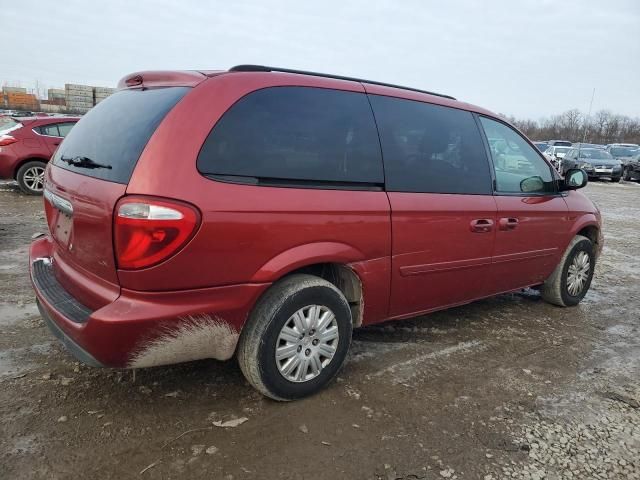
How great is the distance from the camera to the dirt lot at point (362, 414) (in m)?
2.34

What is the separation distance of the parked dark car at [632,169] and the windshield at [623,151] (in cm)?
304

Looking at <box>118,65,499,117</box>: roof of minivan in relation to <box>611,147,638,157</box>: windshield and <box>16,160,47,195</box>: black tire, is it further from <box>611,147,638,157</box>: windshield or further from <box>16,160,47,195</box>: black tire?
<box>611,147,638,157</box>: windshield

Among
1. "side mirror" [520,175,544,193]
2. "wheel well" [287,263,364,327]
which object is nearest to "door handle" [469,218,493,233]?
"side mirror" [520,175,544,193]

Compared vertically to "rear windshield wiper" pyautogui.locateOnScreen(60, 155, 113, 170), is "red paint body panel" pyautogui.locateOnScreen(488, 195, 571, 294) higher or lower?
lower

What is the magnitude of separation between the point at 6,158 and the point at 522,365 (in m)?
9.58

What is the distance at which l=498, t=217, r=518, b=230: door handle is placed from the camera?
3782 mm

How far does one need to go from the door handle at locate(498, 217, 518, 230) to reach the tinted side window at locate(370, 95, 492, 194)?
0.86 ft

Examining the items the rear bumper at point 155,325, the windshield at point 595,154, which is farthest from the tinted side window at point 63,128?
the windshield at point 595,154

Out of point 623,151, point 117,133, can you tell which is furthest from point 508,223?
point 623,151

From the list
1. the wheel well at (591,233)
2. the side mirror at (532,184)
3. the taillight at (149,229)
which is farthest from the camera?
the wheel well at (591,233)

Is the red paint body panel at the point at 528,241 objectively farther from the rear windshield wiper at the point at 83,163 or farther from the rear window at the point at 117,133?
the rear windshield wiper at the point at 83,163

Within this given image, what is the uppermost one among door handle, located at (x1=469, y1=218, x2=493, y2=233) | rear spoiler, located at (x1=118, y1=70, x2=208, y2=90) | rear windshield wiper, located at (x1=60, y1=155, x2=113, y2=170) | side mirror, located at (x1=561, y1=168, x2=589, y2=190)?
rear spoiler, located at (x1=118, y1=70, x2=208, y2=90)

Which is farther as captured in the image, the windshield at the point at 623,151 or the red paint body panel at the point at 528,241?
the windshield at the point at 623,151

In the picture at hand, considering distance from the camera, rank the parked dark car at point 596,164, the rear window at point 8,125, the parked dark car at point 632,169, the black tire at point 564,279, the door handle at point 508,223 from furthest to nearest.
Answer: the parked dark car at point 632,169 < the parked dark car at point 596,164 < the rear window at point 8,125 < the black tire at point 564,279 < the door handle at point 508,223
